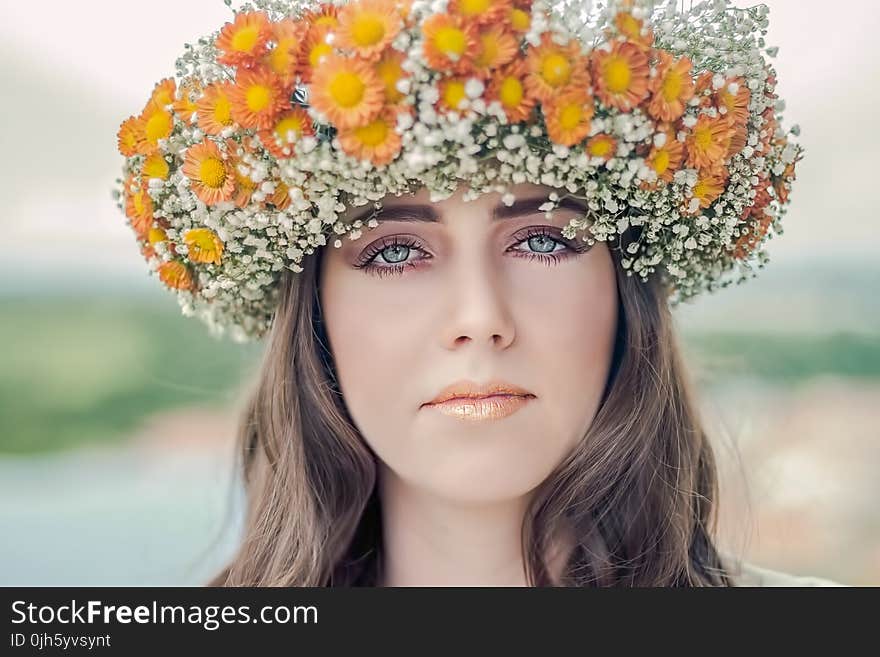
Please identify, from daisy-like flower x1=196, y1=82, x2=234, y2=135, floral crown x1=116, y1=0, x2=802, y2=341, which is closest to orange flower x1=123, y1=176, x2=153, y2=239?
floral crown x1=116, y1=0, x2=802, y2=341

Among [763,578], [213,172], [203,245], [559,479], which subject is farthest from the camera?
[763,578]

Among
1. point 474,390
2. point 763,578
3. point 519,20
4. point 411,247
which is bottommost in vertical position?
point 763,578

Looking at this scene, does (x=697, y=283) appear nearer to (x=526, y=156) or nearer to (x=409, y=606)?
(x=526, y=156)

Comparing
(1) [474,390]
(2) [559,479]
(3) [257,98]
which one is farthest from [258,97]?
(2) [559,479]

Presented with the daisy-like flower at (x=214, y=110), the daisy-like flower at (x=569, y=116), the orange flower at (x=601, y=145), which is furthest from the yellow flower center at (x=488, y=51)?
the daisy-like flower at (x=214, y=110)

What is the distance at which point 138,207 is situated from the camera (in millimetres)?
1823

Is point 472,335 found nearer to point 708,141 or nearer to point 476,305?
point 476,305

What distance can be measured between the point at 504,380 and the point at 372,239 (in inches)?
14.9

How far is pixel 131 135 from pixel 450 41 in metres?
0.76

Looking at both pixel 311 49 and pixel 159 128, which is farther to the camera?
pixel 159 128

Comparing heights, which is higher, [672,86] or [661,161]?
[672,86]

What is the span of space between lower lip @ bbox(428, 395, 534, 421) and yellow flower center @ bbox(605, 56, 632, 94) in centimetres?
60

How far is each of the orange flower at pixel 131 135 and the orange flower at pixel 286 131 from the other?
1.23 ft

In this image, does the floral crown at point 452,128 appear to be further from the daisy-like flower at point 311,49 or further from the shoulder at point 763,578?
the shoulder at point 763,578
